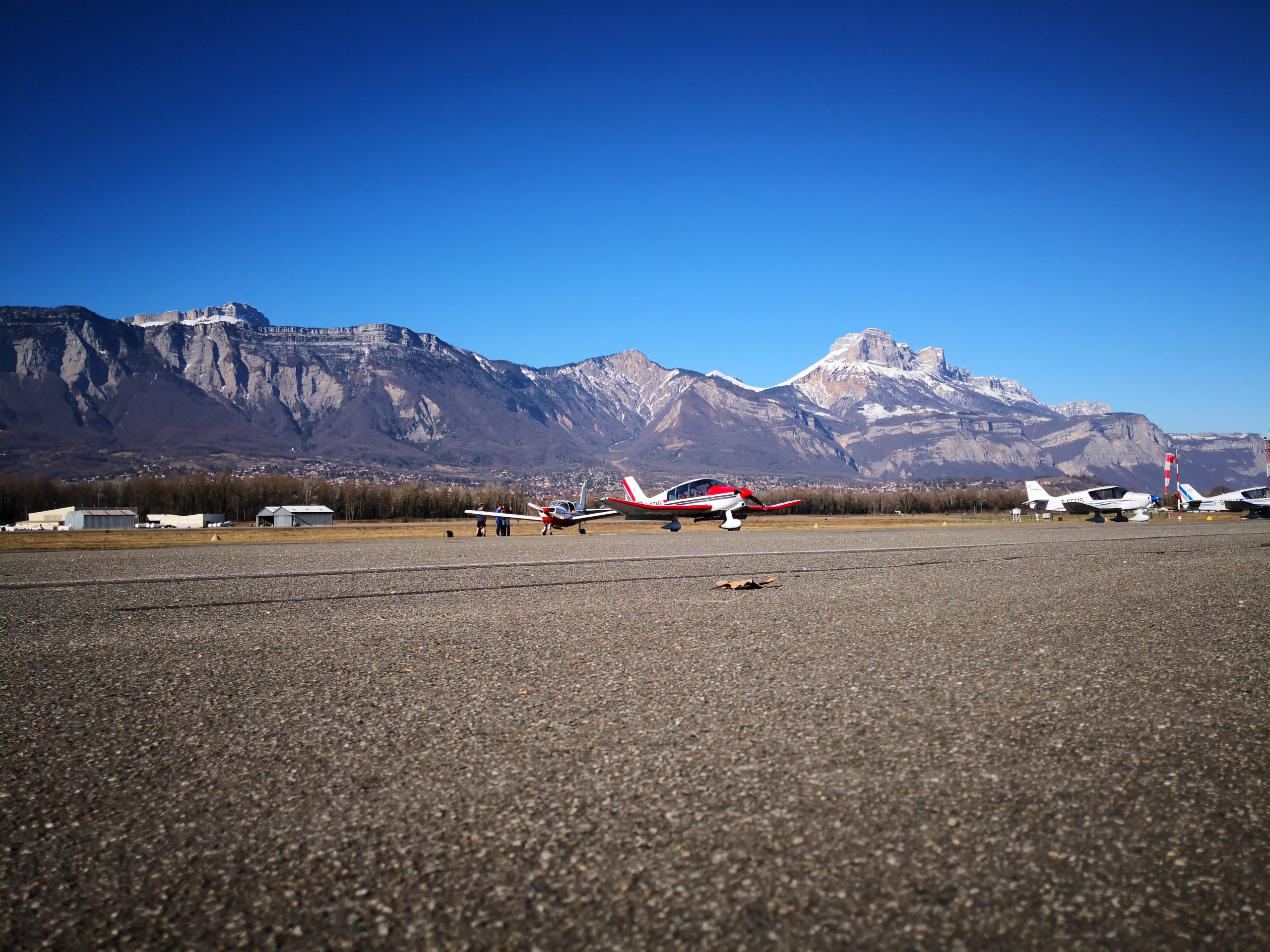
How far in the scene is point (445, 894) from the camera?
2.54 metres

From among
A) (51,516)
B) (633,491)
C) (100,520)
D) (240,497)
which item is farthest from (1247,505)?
(51,516)

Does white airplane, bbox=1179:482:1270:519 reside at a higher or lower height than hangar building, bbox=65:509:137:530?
higher

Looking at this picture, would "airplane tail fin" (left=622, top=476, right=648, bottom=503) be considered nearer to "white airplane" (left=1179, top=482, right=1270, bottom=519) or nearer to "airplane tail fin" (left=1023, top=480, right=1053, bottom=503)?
"airplane tail fin" (left=1023, top=480, right=1053, bottom=503)

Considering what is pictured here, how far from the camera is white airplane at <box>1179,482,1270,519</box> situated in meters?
45.1

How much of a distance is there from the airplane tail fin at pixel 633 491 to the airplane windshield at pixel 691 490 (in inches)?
99.1

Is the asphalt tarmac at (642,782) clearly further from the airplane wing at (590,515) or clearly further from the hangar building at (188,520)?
the hangar building at (188,520)

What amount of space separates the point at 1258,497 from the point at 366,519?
72.1 metres

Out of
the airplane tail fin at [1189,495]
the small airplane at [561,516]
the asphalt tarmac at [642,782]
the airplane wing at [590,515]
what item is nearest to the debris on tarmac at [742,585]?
the asphalt tarmac at [642,782]

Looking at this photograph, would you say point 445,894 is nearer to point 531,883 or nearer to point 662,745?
point 531,883

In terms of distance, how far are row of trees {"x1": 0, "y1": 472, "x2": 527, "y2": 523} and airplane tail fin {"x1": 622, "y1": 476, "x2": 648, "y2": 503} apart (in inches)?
1583

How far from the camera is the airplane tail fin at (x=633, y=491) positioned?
40.8 meters

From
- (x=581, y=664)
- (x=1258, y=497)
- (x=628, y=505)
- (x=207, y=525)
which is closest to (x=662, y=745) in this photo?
(x=581, y=664)

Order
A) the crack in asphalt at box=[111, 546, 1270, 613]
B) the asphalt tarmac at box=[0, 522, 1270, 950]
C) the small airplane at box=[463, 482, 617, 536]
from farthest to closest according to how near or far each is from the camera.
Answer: the small airplane at box=[463, 482, 617, 536], the crack in asphalt at box=[111, 546, 1270, 613], the asphalt tarmac at box=[0, 522, 1270, 950]

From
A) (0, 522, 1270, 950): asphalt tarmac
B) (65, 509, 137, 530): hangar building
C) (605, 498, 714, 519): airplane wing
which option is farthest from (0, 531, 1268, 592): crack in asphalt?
(65, 509, 137, 530): hangar building
